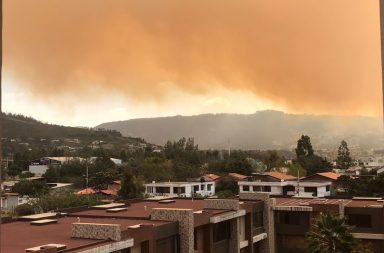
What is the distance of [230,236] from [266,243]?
14.8 feet

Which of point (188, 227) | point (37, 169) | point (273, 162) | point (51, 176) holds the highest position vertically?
point (273, 162)

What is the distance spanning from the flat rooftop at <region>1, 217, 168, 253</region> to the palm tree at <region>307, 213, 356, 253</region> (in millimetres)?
6414

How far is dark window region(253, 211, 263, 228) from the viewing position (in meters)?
28.9

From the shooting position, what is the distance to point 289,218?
30594 millimetres

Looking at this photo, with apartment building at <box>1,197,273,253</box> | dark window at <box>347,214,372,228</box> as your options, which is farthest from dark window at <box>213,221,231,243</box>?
dark window at <box>347,214,372,228</box>

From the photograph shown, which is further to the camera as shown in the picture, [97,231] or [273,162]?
[273,162]

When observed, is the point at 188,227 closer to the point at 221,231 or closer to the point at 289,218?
the point at 221,231

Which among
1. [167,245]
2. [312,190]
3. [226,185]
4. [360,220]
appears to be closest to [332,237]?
[167,245]

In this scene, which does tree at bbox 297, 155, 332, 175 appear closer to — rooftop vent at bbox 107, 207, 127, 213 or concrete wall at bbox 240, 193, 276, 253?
concrete wall at bbox 240, 193, 276, 253

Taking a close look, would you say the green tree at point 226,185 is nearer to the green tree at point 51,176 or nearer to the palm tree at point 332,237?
the green tree at point 51,176

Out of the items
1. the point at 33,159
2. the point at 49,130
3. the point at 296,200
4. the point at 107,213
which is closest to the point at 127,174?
the point at 296,200

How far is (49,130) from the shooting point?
159m

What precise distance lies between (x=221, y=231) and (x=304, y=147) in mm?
78010

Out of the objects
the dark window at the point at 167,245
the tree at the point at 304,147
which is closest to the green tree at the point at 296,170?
the tree at the point at 304,147
